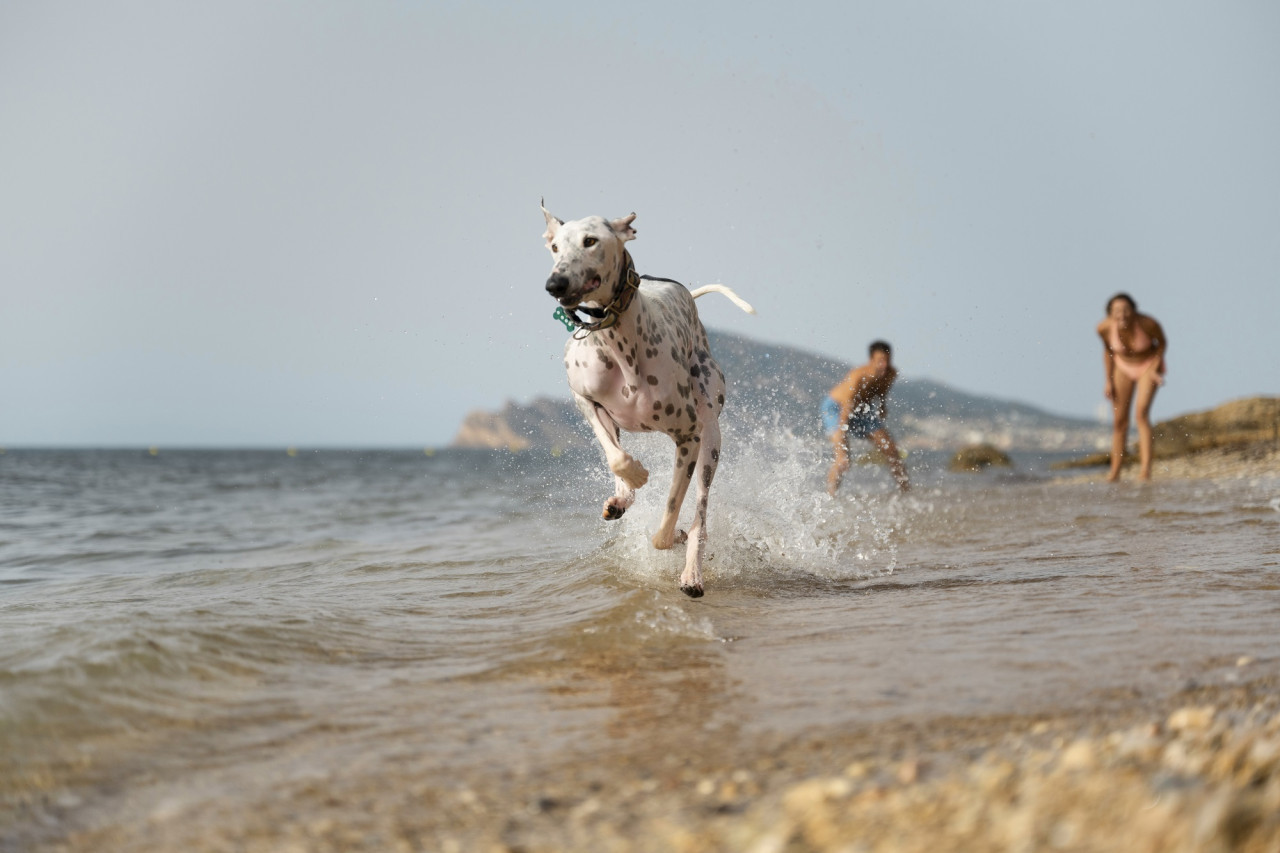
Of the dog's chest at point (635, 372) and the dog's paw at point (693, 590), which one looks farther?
the dog's paw at point (693, 590)

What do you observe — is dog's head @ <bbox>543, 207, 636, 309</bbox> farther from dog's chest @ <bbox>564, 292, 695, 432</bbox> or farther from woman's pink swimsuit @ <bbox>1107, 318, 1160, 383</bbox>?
woman's pink swimsuit @ <bbox>1107, 318, 1160, 383</bbox>

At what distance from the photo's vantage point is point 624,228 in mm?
4688

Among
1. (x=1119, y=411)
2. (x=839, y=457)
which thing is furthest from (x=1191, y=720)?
(x=1119, y=411)

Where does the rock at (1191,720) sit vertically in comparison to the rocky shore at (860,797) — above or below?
above

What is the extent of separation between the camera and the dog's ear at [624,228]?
464cm

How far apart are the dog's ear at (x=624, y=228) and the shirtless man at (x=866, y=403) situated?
8589mm

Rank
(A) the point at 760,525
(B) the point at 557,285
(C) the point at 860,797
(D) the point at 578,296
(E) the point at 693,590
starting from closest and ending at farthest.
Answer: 1. (C) the point at 860,797
2. (B) the point at 557,285
3. (D) the point at 578,296
4. (E) the point at 693,590
5. (A) the point at 760,525

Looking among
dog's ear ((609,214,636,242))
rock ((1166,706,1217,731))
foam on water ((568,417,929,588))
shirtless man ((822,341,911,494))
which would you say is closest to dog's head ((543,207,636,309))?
dog's ear ((609,214,636,242))

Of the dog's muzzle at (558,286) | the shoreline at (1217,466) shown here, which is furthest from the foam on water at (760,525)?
the shoreline at (1217,466)

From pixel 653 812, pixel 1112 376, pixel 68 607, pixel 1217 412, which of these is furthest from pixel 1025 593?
pixel 1217 412

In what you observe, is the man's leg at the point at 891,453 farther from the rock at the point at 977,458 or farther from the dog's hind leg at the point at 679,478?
the rock at the point at 977,458

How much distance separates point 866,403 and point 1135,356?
3.59 meters

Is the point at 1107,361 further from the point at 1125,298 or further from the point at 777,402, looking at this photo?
the point at 777,402

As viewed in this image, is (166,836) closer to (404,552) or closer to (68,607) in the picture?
(68,607)
